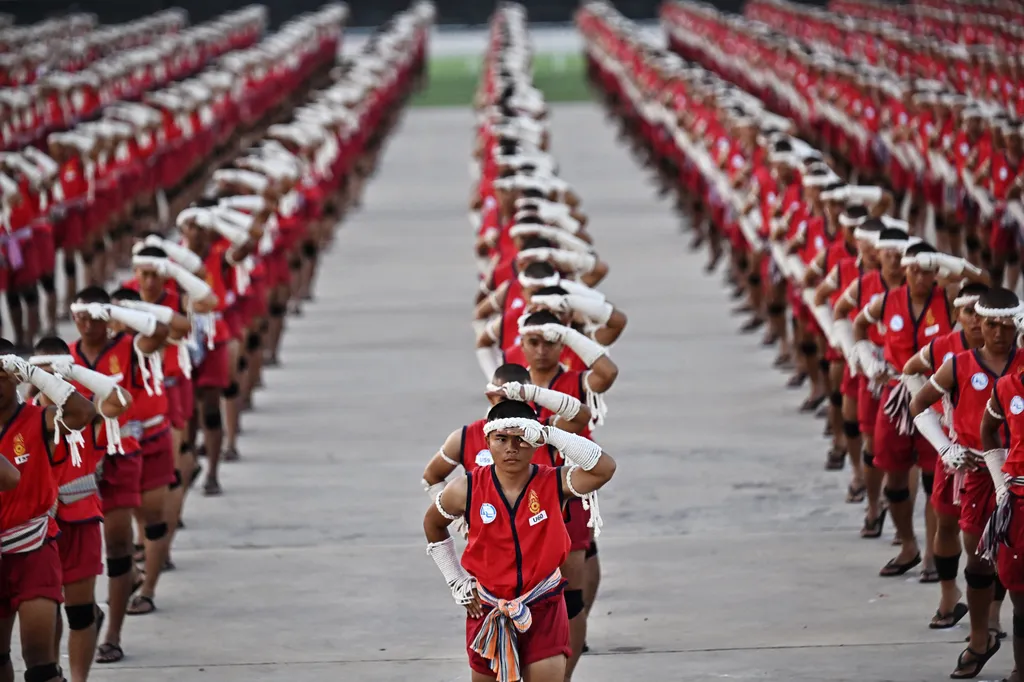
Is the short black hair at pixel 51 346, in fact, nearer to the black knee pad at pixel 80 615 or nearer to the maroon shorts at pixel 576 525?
the black knee pad at pixel 80 615

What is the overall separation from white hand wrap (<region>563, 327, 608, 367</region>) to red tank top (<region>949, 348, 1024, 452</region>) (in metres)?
1.49

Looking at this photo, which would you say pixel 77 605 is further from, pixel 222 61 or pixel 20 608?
pixel 222 61

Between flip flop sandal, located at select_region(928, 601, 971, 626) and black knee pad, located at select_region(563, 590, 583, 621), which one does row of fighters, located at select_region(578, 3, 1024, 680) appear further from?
black knee pad, located at select_region(563, 590, 583, 621)

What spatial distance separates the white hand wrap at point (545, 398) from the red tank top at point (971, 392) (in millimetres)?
1689

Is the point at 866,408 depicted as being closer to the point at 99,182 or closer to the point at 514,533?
the point at 514,533

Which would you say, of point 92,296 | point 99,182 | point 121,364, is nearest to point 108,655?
point 121,364

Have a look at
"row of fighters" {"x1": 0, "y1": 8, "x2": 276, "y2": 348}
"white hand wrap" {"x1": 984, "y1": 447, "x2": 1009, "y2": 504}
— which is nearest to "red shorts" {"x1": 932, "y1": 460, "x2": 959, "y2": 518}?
"white hand wrap" {"x1": 984, "y1": 447, "x2": 1009, "y2": 504}

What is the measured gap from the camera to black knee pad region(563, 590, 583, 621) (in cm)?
811

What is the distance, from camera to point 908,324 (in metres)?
9.83

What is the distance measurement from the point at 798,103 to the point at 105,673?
1877cm

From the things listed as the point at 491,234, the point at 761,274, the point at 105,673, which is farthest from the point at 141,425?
the point at 761,274

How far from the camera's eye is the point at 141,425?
9.29 meters

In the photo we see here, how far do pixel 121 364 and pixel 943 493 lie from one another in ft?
12.1

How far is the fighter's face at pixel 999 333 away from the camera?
8281 mm
